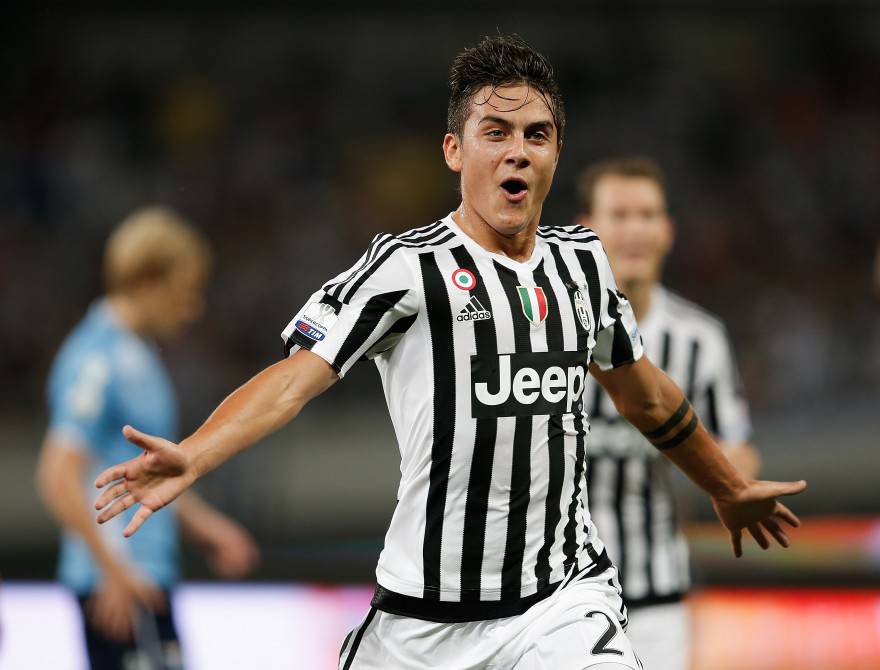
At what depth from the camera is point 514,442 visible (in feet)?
9.21

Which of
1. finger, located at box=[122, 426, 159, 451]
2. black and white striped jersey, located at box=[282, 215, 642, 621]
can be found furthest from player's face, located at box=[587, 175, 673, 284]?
finger, located at box=[122, 426, 159, 451]

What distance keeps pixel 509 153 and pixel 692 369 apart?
1.99 m

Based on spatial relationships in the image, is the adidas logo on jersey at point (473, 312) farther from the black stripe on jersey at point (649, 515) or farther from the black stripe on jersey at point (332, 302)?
the black stripe on jersey at point (649, 515)

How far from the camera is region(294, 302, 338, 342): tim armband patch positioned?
2.69m

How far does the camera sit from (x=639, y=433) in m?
4.18

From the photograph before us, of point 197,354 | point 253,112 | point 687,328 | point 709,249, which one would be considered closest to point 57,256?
point 197,354

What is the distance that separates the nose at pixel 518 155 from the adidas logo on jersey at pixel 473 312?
0.32 metres

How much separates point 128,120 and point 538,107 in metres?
12.3

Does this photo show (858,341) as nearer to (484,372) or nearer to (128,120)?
(128,120)

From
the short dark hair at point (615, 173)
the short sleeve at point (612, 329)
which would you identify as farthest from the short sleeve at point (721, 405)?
the short sleeve at point (612, 329)

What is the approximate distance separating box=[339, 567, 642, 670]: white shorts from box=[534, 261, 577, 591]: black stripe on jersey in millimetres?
77

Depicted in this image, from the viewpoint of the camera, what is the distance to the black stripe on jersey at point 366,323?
2.69 metres

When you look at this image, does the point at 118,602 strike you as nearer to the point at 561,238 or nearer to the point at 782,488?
the point at 561,238

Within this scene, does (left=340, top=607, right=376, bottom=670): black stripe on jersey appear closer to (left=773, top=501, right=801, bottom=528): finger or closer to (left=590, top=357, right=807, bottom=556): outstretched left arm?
(left=590, top=357, right=807, bottom=556): outstretched left arm
